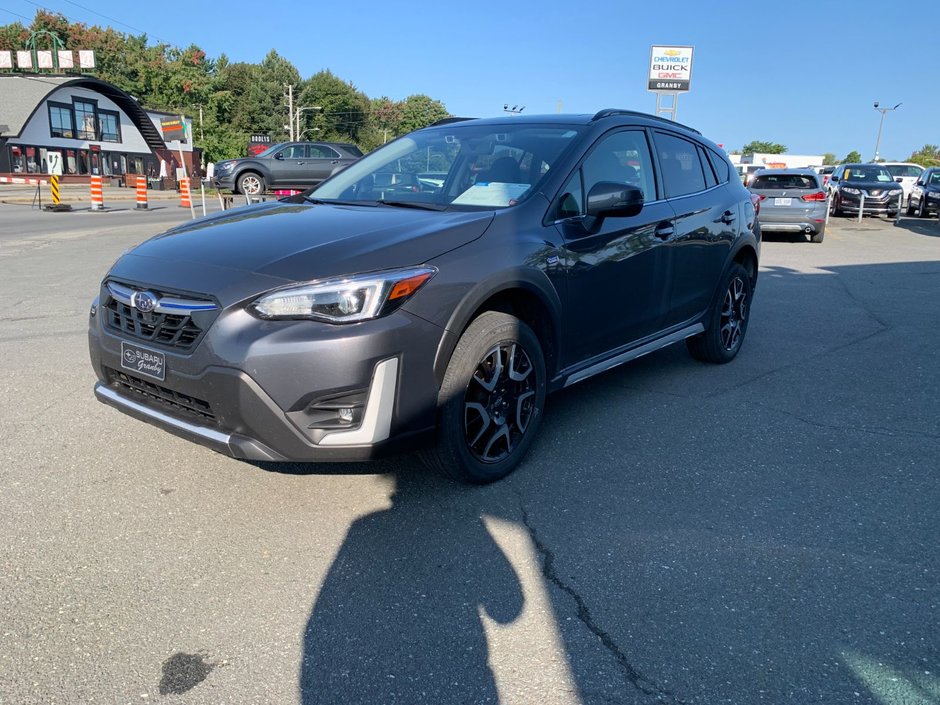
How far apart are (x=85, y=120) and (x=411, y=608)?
62.6m

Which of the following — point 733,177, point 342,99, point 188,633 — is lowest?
point 188,633

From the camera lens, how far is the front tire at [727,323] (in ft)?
18.4

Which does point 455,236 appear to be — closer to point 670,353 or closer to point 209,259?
point 209,259

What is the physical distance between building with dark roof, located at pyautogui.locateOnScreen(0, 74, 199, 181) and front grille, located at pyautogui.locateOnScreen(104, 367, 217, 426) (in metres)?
46.6

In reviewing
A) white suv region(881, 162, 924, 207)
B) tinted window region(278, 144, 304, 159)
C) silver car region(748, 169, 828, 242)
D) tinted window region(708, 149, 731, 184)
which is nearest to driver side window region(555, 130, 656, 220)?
tinted window region(708, 149, 731, 184)

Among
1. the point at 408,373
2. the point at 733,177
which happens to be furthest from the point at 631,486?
the point at 733,177

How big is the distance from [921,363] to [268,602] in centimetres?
570

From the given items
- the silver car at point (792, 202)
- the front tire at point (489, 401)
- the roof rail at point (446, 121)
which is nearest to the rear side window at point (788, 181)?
Result: the silver car at point (792, 202)

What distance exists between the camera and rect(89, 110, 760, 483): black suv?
288 centimetres

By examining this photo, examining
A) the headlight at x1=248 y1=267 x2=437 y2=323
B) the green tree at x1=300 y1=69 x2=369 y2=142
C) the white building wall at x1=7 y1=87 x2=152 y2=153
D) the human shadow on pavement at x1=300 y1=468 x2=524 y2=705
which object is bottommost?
the human shadow on pavement at x1=300 y1=468 x2=524 y2=705

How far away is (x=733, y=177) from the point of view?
592cm

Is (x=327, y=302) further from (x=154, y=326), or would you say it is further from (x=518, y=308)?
(x=518, y=308)

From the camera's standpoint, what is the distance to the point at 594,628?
8.36ft

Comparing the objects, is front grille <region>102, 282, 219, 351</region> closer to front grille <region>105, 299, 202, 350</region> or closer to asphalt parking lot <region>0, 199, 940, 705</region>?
front grille <region>105, 299, 202, 350</region>
